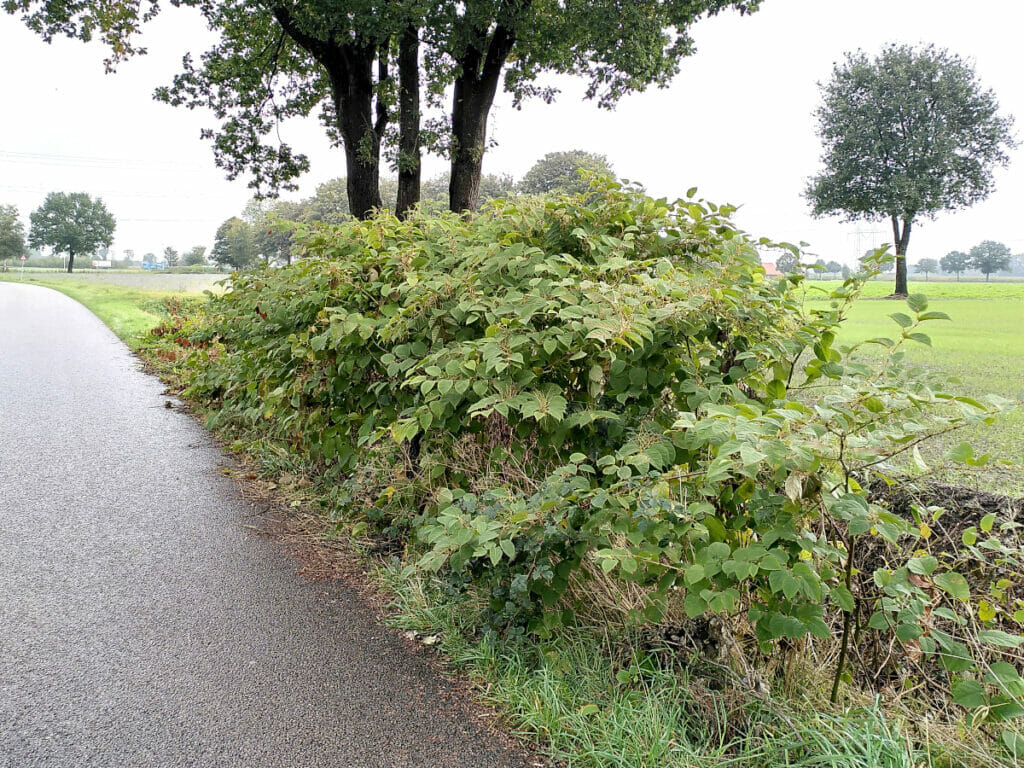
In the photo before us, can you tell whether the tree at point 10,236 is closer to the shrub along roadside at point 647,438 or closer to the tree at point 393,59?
the tree at point 393,59

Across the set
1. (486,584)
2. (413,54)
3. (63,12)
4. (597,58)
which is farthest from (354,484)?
(63,12)

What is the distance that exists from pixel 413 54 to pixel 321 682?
1192 cm

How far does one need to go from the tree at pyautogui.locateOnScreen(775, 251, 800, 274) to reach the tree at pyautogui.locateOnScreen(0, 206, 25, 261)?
112m

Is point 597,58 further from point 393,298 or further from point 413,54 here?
point 393,298

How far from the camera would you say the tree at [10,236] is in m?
87.8

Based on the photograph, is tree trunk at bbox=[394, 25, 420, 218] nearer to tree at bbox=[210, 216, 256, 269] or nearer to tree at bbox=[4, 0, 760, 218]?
tree at bbox=[4, 0, 760, 218]

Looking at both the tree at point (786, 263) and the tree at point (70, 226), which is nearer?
the tree at point (786, 263)

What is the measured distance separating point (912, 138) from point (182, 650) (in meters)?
37.4

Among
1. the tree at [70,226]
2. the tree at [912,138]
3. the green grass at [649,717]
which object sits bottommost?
the green grass at [649,717]

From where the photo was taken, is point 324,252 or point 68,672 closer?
point 68,672

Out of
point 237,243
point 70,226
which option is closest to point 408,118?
point 237,243

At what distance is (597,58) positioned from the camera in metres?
12.5

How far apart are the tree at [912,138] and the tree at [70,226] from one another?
108 meters

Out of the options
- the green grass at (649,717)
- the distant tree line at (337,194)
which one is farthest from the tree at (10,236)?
the green grass at (649,717)
